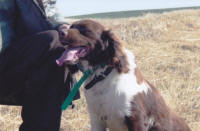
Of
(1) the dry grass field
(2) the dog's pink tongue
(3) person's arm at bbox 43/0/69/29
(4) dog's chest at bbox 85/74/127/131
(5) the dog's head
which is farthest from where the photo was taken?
(1) the dry grass field

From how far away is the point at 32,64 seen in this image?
153 inches

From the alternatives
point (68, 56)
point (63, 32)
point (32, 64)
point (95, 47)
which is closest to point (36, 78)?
point (32, 64)

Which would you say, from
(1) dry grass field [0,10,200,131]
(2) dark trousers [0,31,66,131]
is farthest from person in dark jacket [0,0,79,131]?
(1) dry grass field [0,10,200,131]

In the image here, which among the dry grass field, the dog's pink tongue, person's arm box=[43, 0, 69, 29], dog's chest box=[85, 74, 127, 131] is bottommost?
the dry grass field

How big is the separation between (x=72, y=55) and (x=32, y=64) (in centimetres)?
39

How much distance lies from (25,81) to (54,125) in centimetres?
50

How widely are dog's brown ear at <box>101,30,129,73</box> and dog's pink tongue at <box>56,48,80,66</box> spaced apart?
0.30m

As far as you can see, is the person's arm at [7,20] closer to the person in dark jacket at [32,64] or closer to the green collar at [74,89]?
the person in dark jacket at [32,64]

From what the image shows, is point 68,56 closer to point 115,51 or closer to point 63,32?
point 63,32

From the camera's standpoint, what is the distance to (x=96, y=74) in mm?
4027

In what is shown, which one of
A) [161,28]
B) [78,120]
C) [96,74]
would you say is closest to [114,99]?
[96,74]

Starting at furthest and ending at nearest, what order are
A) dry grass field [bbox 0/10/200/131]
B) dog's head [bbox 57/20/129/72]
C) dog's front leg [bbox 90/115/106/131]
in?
dry grass field [bbox 0/10/200/131]
dog's front leg [bbox 90/115/106/131]
dog's head [bbox 57/20/129/72]

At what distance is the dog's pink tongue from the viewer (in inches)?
146

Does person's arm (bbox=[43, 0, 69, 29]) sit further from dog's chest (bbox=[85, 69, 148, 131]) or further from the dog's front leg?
the dog's front leg
